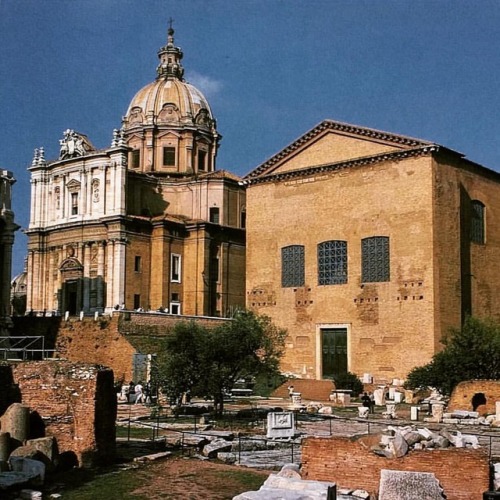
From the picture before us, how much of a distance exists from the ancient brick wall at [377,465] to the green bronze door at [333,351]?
25440mm

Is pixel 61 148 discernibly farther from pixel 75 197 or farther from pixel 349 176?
pixel 349 176

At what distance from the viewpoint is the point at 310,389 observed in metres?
36.2

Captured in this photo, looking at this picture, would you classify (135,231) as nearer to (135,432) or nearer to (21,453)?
(135,432)

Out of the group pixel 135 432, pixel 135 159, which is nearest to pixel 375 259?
pixel 135 432

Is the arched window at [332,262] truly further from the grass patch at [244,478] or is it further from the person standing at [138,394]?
the grass patch at [244,478]

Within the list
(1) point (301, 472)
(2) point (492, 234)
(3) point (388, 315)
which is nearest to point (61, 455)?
(1) point (301, 472)

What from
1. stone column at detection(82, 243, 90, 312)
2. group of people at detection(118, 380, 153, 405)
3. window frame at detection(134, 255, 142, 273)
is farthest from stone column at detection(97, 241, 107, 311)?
group of people at detection(118, 380, 153, 405)

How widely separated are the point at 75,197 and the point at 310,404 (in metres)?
23.1

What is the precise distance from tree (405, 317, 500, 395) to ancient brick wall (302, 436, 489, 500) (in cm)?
1730

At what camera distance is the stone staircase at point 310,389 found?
35.7 m

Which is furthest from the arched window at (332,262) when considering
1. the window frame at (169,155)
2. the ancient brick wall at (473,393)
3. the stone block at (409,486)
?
the stone block at (409,486)

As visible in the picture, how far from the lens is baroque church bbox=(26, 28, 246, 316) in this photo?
45406mm

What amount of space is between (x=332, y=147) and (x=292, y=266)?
22.1 feet

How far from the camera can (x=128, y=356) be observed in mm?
35375
